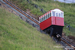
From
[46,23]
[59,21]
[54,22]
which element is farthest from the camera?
[46,23]

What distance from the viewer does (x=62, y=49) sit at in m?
18.5

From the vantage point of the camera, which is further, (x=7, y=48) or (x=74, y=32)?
(x=74, y=32)

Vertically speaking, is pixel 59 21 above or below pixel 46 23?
above

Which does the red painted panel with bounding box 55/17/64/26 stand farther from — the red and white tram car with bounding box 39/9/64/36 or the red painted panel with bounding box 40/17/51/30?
the red painted panel with bounding box 40/17/51/30

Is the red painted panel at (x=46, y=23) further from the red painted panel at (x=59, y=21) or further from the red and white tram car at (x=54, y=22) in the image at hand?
the red painted panel at (x=59, y=21)

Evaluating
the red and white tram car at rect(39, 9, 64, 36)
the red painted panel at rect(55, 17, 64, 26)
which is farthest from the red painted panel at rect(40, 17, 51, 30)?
the red painted panel at rect(55, 17, 64, 26)

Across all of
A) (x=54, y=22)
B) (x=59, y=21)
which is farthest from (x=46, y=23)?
(x=59, y=21)

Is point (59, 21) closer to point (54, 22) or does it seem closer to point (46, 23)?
point (54, 22)

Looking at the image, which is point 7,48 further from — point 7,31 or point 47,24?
point 47,24

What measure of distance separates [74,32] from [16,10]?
13.3 metres

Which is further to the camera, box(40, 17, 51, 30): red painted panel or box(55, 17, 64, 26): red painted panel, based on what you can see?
box(40, 17, 51, 30): red painted panel

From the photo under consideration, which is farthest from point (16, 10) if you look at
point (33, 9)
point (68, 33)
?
point (68, 33)

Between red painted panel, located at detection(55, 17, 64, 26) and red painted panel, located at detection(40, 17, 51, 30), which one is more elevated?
red painted panel, located at detection(55, 17, 64, 26)

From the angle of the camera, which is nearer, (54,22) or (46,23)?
(54,22)
